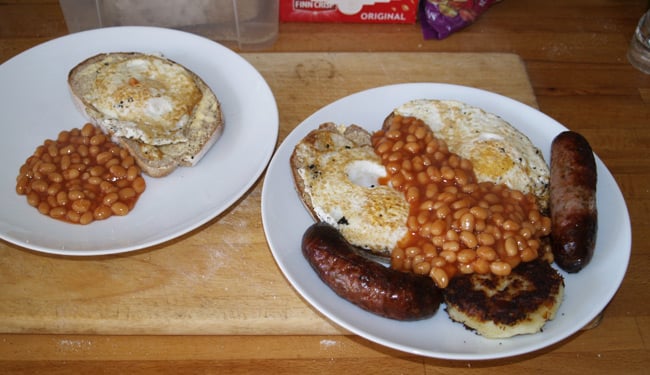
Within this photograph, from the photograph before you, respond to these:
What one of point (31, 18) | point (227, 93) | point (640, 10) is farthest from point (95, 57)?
point (640, 10)

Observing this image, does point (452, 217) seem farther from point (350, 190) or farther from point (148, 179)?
point (148, 179)

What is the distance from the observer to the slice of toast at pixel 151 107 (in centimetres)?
328

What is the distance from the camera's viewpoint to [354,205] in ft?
9.68

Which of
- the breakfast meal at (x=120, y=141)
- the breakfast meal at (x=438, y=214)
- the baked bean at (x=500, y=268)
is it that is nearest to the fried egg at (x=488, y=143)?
the breakfast meal at (x=438, y=214)

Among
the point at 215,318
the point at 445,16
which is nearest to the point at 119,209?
the point at 215,318

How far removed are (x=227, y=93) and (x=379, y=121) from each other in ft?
2.97

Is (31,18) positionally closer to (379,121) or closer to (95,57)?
(95,57)

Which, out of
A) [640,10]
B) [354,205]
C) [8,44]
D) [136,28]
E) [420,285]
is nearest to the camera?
[420,285]

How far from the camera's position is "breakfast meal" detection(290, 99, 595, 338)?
8.76ft

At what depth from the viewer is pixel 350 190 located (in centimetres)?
300

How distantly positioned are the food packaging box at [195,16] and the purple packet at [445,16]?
3.52ft

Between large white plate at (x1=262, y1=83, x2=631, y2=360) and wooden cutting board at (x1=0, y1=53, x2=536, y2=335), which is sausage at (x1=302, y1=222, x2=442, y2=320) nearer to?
large white plate at (x1=262, y1=83, x2=631, y2=360)

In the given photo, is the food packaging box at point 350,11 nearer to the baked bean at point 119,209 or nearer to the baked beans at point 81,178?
the baked beans at point 81,178

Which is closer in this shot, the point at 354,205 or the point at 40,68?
the point at 354,205
